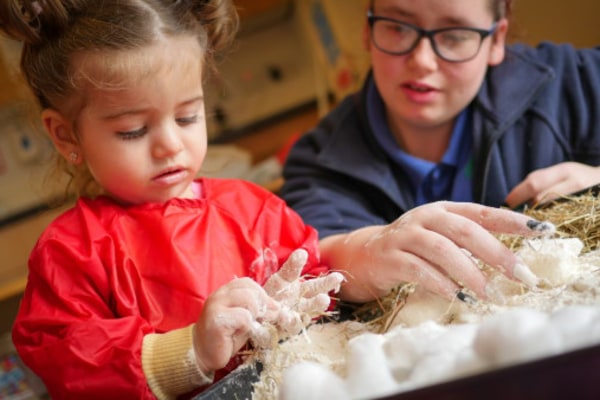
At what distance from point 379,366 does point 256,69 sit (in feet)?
9.04

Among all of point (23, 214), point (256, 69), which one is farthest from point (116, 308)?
point (256, 69)

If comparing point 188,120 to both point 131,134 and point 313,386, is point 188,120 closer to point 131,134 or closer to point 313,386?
point 131,134

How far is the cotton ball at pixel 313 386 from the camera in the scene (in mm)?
524

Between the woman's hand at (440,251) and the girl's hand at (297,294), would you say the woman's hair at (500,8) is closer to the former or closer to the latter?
the woman's hand at (440,251)

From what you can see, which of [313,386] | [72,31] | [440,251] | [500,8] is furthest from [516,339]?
[500,8]

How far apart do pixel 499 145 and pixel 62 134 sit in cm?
78

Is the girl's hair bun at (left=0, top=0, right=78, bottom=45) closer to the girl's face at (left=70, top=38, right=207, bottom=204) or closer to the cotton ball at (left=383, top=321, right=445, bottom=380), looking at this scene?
the girl's face at (left=70, top=38, right=207, bottom=204)

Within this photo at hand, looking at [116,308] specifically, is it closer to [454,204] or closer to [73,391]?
[73,391]

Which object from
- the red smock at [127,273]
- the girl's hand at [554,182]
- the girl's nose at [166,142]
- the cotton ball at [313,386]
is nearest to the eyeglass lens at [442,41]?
the girl's hand at [554,182]

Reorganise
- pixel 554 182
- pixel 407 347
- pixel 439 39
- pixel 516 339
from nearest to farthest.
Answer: pixel 516 339 < pixel 407 347 < pixel 554 182 < pixel 439 39

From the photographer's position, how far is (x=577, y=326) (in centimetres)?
48

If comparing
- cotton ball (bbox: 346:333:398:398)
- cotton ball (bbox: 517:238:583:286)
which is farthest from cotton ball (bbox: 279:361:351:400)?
cotton ball (bbox: 517:238:583:286)

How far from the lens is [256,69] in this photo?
3.18 meters

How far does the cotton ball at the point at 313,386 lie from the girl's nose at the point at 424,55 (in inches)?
29.7
